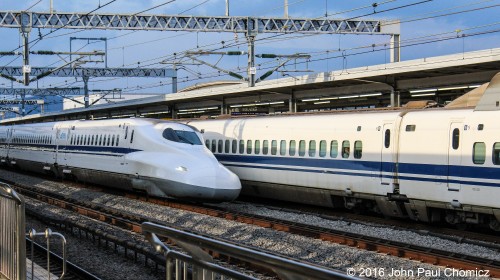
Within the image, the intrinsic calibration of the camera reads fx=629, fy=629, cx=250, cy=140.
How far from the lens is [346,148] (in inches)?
607

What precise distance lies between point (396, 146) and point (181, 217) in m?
5.55

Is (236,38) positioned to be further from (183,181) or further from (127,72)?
(127,72)

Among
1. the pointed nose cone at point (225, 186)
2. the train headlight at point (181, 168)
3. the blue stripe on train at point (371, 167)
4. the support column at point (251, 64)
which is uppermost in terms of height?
the support column at point (251, 64)

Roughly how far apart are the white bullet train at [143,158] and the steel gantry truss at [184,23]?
514 cm

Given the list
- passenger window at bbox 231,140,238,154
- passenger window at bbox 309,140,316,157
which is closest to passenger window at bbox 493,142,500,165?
passenger window at bbox 309,140,316,157

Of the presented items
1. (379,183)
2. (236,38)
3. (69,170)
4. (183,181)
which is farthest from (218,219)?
(236,38)

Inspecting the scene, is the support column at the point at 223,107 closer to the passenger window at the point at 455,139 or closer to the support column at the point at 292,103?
the support column at the point at 292,103

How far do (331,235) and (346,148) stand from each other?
3.87 m

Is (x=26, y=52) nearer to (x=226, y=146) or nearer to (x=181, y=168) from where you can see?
(x=226, y=146)

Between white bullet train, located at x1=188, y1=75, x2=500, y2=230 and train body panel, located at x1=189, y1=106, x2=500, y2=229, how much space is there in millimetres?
20

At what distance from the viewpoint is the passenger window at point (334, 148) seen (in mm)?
15739

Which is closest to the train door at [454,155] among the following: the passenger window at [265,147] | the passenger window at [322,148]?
the passenger window at [322,148]

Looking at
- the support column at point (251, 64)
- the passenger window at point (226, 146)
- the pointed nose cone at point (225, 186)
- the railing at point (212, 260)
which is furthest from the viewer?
the support column at point (251, 64)

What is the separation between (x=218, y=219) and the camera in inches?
592
